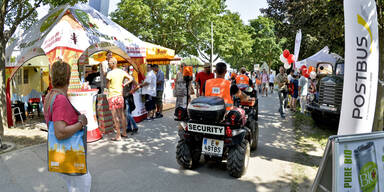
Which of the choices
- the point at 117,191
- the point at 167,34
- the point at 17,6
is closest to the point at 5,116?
the point at 17,6

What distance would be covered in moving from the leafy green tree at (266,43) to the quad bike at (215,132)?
137 feet

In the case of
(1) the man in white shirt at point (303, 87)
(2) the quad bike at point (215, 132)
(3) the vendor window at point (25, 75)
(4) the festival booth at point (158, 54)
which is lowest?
(2) the quad bike at point (215, 132)

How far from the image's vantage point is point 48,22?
7348mm

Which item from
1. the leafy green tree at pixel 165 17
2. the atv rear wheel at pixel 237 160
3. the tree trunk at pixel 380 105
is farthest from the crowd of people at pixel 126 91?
the leafy green tree at pixel 165 17

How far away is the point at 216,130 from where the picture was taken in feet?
12.8

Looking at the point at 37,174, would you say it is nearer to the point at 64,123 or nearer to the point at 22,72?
the point at 64,123

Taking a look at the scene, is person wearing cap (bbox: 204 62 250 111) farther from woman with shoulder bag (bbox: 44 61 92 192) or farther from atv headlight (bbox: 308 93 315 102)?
atv headlight (bbox: 308 93 315 102)

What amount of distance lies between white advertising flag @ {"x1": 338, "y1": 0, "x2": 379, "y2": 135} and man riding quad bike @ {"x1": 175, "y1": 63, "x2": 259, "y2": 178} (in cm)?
147

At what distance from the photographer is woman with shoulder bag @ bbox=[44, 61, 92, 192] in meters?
2.22

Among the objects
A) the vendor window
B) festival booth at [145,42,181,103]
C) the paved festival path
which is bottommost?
the paved festival path

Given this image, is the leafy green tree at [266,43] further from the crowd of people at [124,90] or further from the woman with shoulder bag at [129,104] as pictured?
the woman with shoulder bag at [129,104]

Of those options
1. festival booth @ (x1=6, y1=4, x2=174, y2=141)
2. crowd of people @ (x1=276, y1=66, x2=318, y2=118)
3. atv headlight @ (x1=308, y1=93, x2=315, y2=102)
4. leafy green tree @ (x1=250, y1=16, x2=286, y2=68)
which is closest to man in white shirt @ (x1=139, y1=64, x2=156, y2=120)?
festival booth @ (x1=6, y1=4, x2=174, y2=141)

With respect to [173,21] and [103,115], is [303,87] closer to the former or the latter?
[103,115]

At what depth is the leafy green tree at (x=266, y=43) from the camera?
4347 centimetres
